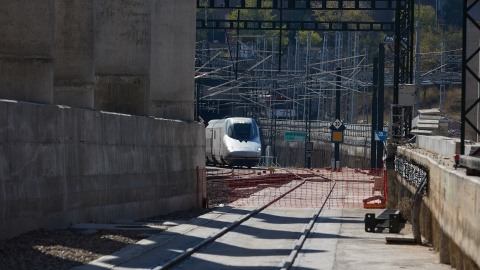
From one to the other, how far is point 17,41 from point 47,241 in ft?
15.0

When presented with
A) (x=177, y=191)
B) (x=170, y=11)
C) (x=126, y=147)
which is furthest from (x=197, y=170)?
(x=126, y=147)

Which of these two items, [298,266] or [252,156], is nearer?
[298,266]

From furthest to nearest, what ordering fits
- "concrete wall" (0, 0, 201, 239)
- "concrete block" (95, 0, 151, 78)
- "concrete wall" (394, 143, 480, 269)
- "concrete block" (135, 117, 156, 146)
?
1. "concrete block" (95, 0, 151, 78)
2. "concrete block" (135, 117, 156, 146)
3. "concrete wall" (0, 0, 201, 239)
4. "concrete wall" (394, 143, 480, 269)

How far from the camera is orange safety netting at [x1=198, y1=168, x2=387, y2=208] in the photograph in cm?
3444

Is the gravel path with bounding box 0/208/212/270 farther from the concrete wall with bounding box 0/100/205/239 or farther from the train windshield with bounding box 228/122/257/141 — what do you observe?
the train windshield with bounding box 228/122/257/141

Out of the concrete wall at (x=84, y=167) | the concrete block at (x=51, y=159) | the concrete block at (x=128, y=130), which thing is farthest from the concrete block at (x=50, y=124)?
the concrete block at (x=128, y=130)

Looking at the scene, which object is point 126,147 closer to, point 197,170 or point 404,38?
point 197,170

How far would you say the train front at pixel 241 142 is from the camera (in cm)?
6450

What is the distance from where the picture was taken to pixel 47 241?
1686 cm

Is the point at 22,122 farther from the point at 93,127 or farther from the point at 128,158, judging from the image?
the point at 128,158

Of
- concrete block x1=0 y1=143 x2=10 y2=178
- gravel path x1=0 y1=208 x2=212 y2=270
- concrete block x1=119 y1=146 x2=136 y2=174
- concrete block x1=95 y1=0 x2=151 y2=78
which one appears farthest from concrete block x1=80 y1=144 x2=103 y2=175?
concrete block x1=95 y1=0 x2=151 y2=78

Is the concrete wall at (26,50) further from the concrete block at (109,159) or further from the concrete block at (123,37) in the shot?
the concrete block at (123,37)

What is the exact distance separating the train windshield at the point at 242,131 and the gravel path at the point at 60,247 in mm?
44682

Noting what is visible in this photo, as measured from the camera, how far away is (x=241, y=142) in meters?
64.9
